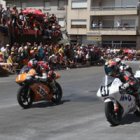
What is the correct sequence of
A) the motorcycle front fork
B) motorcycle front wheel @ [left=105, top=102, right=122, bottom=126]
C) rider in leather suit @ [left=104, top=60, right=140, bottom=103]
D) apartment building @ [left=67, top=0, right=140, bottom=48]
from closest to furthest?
motorcycle front wheel @ [left=105, top=102, right=122, bottom=126] → the motorcycle front fork → rider in leather suit @ [left=104, top=60, right=140, bottom=103] → apartment building @ [left=67, top=0, right=140, bottom=48]

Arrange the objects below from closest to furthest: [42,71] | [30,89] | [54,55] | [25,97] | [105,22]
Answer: [25,97]
[30,89]
[42,71]
[54,55]
[105,22]

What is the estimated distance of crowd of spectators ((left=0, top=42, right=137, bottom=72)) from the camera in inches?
1044

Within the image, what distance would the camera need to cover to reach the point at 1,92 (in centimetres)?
1664

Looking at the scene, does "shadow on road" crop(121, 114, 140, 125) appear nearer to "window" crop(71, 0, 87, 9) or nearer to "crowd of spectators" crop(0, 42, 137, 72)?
"crowd of spectators" crop(0, 42, 137, 72)

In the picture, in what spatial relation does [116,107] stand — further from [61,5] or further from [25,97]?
[61,5]

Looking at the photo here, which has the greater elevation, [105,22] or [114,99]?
[105,22]

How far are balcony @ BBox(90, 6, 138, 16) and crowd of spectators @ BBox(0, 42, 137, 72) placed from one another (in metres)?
27.2

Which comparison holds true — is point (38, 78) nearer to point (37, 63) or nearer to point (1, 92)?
point (37, 63)

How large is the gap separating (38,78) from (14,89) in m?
4.57

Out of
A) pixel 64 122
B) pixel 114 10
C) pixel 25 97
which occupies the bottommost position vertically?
pixel 64 122

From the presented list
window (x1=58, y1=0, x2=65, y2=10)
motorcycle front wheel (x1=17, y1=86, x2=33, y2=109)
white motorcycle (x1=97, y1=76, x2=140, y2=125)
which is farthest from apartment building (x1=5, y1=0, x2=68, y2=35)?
white motorcycle (x1=97, y1=76, x2=140, y2=125)

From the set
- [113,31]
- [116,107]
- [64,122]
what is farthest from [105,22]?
[116,107]

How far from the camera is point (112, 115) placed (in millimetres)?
9930

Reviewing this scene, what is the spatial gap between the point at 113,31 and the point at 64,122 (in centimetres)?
5475
